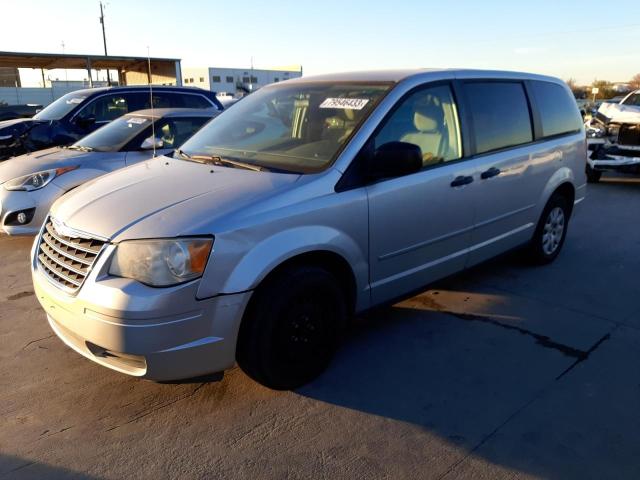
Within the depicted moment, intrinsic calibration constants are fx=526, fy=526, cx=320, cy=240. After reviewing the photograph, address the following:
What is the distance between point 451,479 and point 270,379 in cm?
107

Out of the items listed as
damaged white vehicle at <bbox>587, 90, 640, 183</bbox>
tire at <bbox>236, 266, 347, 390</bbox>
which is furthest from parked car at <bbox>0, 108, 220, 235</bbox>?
damaged white vehicle at <bbox>587, 90, 640, 183</bbox>

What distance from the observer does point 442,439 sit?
2650 mm

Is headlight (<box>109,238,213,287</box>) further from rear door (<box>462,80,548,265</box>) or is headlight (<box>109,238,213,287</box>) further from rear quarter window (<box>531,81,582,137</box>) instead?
rear quarter window (<box>531,81,582,137</box>)

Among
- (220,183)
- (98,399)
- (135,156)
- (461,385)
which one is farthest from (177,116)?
(461,385)

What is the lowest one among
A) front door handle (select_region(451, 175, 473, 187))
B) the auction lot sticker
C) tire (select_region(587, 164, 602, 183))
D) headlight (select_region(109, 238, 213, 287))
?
tire (select_region(587, 164, 602, 183))

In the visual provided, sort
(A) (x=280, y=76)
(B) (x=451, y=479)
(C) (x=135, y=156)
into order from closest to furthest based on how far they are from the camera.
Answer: (B) (x=451, y=479) < (C) (x=135, y=156) < (A) (x=280, y=76)

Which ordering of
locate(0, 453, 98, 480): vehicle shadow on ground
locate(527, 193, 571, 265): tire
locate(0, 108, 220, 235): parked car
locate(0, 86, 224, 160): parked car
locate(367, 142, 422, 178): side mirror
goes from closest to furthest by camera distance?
locate(0, 453, 98, 480): vehicle shadow on ground → locate(367, 142, 422, 178): side mirror → locate(527, 193, 571, 265): tire → locate(0, 108, 220, 235): parked car → locate(0, 86, 224, 160): parked car

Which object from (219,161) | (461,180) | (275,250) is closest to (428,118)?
(461,180)

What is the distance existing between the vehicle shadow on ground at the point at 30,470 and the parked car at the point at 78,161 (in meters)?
2.96

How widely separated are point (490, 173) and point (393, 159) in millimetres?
1245

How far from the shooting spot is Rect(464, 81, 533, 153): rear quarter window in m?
3.97

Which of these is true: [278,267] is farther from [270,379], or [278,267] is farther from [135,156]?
[135,156]

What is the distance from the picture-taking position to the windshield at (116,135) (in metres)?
6.30

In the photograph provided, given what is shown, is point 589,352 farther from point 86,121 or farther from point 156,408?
point 86,121
